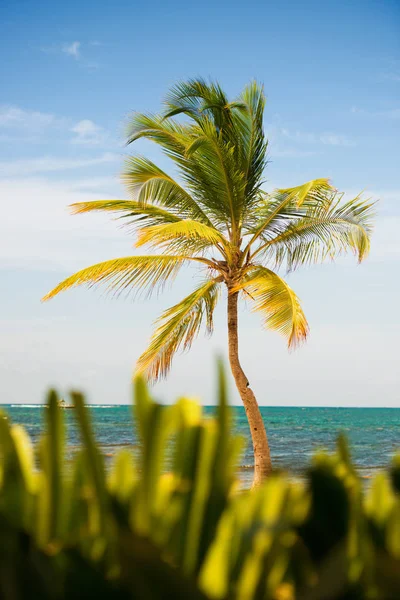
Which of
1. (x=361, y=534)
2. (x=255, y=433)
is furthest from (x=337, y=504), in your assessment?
(x=255, y=433)

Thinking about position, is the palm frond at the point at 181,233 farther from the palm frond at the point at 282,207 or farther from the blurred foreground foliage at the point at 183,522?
the blurred foreground foliage at the point at 183,522

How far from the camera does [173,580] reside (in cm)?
31

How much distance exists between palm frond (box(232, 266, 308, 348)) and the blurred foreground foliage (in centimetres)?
956

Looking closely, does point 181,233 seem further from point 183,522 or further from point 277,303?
point 183,522

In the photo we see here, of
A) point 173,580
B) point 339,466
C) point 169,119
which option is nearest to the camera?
point 173,580

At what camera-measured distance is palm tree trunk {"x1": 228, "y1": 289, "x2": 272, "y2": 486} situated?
10.5 meters

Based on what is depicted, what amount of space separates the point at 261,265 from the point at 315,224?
1131mm

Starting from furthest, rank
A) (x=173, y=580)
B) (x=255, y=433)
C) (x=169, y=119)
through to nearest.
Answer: (x=169, y=119) → (x=255, y=433) → (x=173, y=580)

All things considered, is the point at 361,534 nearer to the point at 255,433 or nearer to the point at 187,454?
the point at 187,454

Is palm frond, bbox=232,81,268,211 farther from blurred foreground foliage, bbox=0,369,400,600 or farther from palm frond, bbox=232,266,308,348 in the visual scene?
blurred foreground foliage, bbox=0,369,400,600

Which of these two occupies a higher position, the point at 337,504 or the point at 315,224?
the point at 315,224

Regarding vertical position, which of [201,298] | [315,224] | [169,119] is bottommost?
[201,298]

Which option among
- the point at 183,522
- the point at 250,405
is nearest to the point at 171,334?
the point at 250,405

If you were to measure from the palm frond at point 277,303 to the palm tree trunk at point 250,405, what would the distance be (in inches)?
21.9
